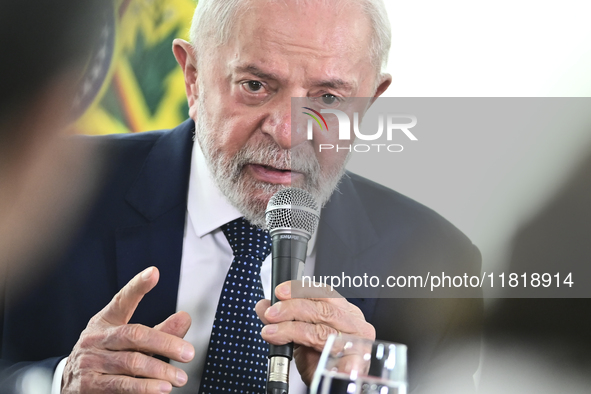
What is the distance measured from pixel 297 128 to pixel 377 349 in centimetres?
83

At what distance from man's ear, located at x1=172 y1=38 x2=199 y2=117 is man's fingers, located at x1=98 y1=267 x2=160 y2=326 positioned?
78 cm

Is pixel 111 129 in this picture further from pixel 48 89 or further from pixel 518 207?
pixel 518 207

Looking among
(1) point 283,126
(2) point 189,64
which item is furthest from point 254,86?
(2) point 189,64

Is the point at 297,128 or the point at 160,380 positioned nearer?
the point at 160,380

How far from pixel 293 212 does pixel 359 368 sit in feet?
1.46

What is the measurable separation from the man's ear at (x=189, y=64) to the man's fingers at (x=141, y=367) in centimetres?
86

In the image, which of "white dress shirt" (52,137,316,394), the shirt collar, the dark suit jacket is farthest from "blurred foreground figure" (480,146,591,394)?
the shirt collar

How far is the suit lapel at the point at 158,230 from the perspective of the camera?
5.36 ft

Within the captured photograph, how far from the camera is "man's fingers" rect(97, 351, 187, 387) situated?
1169 mm

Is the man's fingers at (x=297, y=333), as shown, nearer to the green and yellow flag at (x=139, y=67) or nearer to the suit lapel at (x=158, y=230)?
the suit lapel at (x=158, y=230)

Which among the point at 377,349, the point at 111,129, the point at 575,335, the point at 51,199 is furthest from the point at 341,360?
the point at 111,129

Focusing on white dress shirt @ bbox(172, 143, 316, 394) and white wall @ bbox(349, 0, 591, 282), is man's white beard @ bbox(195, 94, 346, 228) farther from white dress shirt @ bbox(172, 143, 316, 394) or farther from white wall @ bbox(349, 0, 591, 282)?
white wall @ bbox(349, 0, 591, 282)

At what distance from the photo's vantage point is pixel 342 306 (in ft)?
3.98

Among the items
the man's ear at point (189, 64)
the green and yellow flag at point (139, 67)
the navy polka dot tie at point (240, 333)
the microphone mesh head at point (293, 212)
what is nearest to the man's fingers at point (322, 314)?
the microphone mesh head at point (293, 212)
